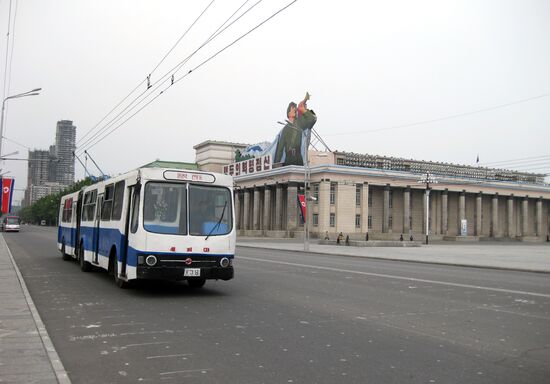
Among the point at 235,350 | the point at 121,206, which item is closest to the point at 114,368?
the point at 235,350

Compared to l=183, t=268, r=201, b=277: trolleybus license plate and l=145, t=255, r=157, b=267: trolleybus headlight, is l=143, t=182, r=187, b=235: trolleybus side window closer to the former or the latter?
l=145, t=255, r=157, b=267: trolleybus headlight

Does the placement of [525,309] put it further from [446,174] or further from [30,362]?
[446,174]

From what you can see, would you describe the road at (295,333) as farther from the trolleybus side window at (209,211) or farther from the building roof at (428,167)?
the building roof at (428,167)

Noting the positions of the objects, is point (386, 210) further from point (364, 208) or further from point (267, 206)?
point (267, 206)

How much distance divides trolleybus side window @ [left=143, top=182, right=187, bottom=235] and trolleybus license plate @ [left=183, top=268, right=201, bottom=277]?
2.67 ft

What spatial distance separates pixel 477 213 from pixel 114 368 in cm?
9485

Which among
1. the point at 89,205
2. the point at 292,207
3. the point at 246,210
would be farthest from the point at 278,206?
the point at 89,205

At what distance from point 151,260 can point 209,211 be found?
5.78 feet

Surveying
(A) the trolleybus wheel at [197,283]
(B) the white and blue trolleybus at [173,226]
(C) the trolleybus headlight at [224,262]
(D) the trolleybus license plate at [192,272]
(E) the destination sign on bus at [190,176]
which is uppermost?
(E) the destination sign on bus at [190,176]

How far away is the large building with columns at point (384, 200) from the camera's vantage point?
254ft

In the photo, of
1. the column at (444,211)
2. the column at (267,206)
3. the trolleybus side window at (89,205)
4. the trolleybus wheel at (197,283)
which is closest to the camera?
the trolleybus wheel at (197,283)

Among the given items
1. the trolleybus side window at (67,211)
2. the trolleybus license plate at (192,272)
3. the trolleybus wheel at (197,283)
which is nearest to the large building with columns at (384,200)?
the trolleybus side window at (67,211)

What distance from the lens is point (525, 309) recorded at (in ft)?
34.7

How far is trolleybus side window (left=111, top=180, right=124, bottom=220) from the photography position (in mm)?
12977
